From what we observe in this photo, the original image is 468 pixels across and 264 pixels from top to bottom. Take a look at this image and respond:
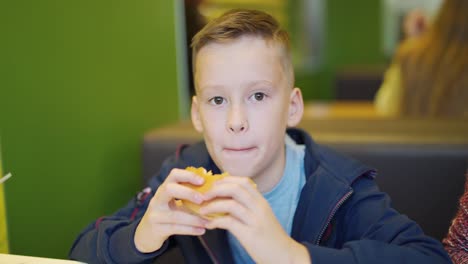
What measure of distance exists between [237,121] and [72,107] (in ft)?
2.04

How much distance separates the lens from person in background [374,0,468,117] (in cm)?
285

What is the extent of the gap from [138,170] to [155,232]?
0.94 meters

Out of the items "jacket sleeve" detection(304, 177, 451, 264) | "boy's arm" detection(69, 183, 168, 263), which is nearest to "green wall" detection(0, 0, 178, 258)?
"boy's arm" detection(69, 183, 168, 263)

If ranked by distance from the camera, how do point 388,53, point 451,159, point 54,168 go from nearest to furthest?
point 54,168, point 451,159, point 388,53

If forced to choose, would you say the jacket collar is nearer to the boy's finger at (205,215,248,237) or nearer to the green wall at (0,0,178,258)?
the boy's finger at (205,215,248,237)

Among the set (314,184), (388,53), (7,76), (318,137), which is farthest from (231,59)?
(388,53)

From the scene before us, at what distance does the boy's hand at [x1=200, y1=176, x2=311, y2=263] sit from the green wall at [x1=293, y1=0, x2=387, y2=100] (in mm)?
6101

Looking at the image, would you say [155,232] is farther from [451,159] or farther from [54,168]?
[451,159]

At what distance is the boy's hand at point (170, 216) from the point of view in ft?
3.26

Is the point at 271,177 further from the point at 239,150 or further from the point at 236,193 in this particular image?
the point at 236,193

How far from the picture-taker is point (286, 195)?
137cm

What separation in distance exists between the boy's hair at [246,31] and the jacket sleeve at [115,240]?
0.41 meters

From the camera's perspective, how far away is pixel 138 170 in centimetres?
202

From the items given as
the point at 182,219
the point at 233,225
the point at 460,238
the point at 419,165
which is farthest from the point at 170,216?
the point at 419,165
